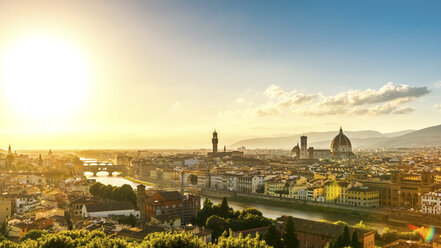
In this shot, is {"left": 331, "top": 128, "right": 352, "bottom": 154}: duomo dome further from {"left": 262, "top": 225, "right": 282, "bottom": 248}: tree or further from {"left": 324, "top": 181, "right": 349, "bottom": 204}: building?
{"left": 262, "top": 225, "right": 282, "bottom": 248}: tree

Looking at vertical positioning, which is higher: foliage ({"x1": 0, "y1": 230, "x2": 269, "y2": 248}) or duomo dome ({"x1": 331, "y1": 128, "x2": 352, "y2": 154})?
duomo dome ({"x1": 331, "y1": 128, "x2": 352, "y2": 154})

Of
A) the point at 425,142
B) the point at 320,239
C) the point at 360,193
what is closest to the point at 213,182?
the point at 360,193

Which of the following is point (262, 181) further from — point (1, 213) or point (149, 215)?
point (1, 213)

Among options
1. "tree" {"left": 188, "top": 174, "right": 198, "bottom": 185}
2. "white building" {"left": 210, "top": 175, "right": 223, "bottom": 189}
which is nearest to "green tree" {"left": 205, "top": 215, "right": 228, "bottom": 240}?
"white building" {"left": 210, "top": 175, "right": 223, "bottom": 189}

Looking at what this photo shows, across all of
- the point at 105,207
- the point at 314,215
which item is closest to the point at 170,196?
the point at 105,207

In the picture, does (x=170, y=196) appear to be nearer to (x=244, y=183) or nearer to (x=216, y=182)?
(x=244, y=183)

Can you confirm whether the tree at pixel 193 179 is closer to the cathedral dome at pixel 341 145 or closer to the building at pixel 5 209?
the building at pixel 5 209
